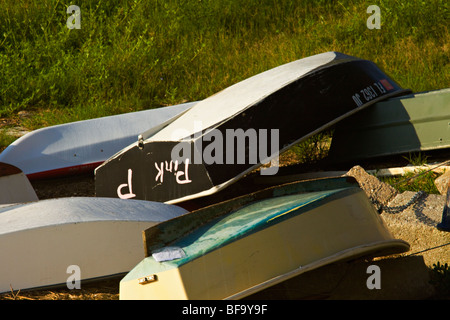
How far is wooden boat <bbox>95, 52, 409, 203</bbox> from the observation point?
4242mm

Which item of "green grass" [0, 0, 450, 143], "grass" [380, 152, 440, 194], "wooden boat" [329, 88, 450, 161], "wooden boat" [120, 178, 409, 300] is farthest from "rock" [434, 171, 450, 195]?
"green grass" [0, 0, 450, 143]

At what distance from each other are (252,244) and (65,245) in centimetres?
121

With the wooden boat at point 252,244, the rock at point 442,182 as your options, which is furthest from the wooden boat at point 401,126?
the wooden boat at point 252,244

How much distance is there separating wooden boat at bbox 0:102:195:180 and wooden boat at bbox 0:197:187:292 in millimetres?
2038

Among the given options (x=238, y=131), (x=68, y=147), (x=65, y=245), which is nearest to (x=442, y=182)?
(x=238, y=131)

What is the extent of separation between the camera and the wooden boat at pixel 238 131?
4.24m

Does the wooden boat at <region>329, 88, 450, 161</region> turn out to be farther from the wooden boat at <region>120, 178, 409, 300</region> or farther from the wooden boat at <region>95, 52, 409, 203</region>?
the wooden boat at <region>120, 178, 409, 300</region>

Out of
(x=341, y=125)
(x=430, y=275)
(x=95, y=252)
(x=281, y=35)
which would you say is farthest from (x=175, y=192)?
(x=281, y=35)

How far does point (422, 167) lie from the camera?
15.3 feet

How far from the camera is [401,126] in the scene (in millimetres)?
4891

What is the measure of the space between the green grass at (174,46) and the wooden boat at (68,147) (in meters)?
0.90

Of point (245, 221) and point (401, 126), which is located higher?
point (401, 126)

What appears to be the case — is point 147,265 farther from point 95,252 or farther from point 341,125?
point 341,125

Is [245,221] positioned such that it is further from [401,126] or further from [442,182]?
[401,126]
